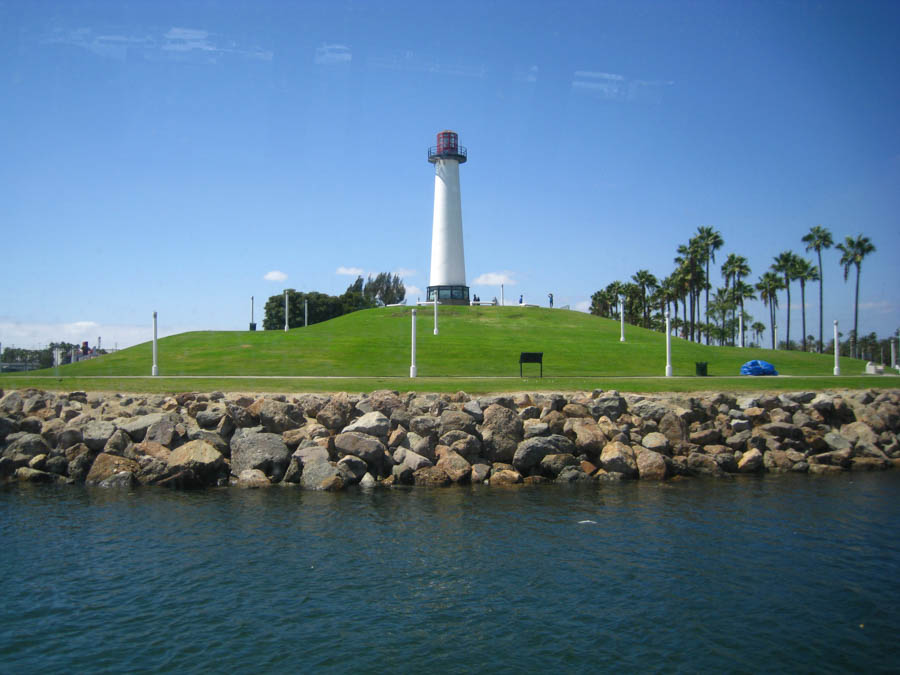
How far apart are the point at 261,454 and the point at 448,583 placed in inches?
372

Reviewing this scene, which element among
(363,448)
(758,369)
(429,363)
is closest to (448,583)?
(363,448)

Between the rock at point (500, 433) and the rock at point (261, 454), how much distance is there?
5.93 meters

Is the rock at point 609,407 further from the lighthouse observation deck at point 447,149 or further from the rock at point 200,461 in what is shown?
the lighthouse observation deck at point 447,149

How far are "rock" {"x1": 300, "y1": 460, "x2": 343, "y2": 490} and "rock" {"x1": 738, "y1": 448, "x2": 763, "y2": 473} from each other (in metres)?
12.3

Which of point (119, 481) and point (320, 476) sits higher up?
point (320, 476)

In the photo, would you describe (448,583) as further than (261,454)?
No

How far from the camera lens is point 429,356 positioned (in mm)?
44469

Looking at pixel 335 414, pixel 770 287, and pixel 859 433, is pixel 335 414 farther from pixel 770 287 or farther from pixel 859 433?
pixel 770 287

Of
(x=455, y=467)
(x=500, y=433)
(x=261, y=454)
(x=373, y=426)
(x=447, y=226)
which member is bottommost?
(x=455, y=467)

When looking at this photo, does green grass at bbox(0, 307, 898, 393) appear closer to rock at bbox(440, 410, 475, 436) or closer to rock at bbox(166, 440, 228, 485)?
rock at bbox(440, 410, 475, 436)

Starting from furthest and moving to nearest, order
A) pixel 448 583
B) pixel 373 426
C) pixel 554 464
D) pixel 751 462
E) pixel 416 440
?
pixel 751 462 < pixel 373 426 < pixel 416 440 < pixel 554 464 < pixel 448 583

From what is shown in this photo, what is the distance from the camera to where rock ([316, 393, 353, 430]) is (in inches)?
831

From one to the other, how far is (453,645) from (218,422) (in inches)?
560

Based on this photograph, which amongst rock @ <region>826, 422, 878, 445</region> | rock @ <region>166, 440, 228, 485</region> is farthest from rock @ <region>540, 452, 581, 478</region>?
rock @ <region>826, 422, 878, 445</region>
